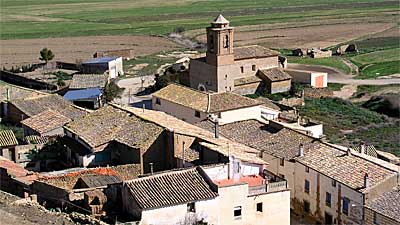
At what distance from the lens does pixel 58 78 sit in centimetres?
5234

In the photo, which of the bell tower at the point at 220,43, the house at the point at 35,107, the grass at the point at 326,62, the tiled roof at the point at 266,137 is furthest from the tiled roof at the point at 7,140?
the grass at the point at 326,62

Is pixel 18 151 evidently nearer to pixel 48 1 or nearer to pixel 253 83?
pixel 253 83

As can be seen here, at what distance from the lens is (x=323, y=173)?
24484mm

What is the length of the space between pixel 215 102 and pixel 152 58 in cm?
2954

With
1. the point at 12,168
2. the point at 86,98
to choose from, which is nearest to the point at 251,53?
the point at 86,98

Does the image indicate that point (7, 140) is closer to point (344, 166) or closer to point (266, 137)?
point (266, 137)

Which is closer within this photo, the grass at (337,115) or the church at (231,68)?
the grass at (337,115)

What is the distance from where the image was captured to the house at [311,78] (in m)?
48.1

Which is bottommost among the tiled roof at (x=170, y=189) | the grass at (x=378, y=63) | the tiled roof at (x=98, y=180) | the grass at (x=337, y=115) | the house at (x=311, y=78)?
the grass at (x=378, y=63)

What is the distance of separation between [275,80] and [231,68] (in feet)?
9.67

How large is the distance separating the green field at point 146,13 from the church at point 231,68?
125 feet

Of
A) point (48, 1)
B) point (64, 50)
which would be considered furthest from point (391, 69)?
point (48, 1)

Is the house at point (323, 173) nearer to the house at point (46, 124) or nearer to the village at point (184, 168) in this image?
the village at point (184, 168)

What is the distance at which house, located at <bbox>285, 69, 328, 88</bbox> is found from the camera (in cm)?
4806
